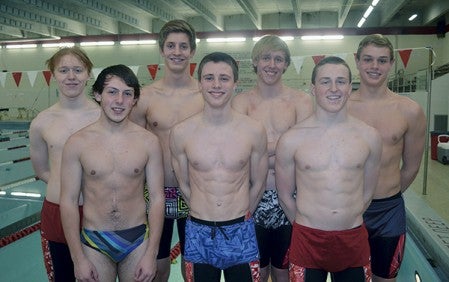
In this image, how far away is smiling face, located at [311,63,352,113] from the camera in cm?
226

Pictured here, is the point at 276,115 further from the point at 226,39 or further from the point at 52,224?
the point at 226,39

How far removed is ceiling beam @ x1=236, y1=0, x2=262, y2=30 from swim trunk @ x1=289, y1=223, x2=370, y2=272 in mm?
10904

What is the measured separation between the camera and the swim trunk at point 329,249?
2236 mm

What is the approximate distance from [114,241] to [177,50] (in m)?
1.36

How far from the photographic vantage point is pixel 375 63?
2.73 metres

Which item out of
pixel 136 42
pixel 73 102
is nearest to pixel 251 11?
pixel 136 42

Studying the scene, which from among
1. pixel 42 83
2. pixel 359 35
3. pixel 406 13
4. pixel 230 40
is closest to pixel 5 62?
pixel 42 83

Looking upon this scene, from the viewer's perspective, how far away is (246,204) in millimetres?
2404

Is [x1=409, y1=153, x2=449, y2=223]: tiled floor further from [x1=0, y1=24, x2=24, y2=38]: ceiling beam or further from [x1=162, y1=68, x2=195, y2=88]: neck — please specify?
[x1=0, y1=24, x2=24, y2=38]: ceiling beam

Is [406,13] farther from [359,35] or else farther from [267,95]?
[267,95]

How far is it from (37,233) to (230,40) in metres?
13.4

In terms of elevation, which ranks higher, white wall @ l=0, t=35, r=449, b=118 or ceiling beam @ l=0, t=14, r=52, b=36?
ceiling beam @ l=0, t=14, r=52, b=36

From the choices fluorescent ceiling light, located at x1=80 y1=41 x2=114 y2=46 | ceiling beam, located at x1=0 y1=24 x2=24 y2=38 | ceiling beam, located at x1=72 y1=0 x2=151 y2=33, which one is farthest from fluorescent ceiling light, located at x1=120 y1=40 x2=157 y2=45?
ceiling beam, located at x1=0 y1=24 x2=24 y2=38

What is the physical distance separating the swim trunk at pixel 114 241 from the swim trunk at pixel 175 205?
541 mm
